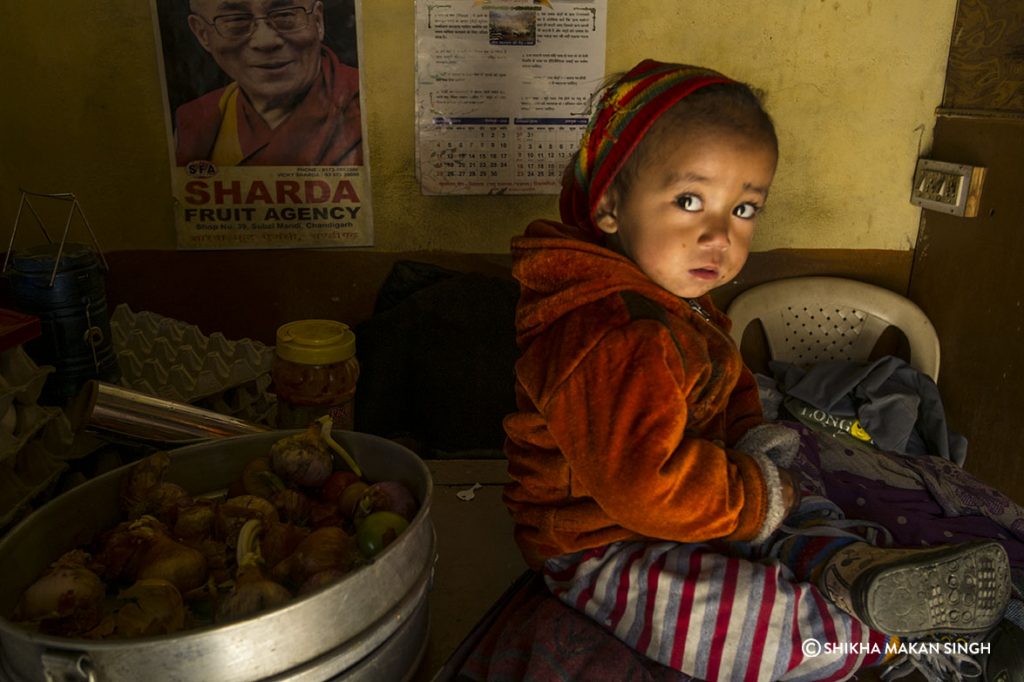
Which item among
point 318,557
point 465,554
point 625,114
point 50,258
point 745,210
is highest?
point 625,114

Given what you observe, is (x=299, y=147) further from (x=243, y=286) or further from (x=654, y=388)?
(x=654, y=388)

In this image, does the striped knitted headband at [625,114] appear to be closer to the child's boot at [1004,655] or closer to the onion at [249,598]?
the onion at [249,598]

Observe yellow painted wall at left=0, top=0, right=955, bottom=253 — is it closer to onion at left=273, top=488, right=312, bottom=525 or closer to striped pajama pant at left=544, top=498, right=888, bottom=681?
onion at left=273, top=488, right=312, bottom=525

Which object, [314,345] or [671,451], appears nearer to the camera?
[671,451]

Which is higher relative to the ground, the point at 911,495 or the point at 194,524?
the point at 194,524

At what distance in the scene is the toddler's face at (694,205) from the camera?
96cm

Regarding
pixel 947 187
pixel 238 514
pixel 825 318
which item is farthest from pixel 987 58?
pixel 238 514

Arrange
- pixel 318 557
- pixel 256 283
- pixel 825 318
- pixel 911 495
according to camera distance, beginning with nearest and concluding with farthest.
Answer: pixel 318 557
pixel 911 495
pixel 256 283
pixel 825 318

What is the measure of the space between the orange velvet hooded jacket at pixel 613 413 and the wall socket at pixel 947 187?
0.99 meters

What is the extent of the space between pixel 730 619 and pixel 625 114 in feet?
2.09

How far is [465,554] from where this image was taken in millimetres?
1331

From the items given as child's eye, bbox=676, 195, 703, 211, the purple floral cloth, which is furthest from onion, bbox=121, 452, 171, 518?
the purple floral cloth

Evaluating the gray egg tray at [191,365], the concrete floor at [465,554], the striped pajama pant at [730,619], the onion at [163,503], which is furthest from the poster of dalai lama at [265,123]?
the striped pajama pant at [730,619]

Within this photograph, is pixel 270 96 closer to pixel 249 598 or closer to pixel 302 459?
pixel 302 459
